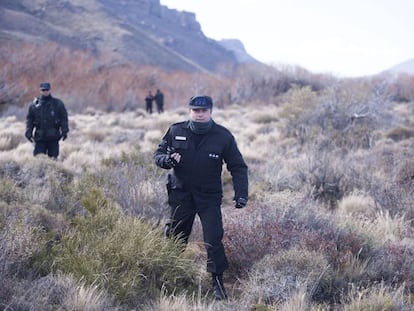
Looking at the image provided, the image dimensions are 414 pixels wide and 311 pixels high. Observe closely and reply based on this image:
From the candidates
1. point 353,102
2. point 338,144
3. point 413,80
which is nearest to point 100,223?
point 338,144

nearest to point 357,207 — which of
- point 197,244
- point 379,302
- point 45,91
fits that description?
point 197,244

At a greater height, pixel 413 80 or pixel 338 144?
pixel 413 80

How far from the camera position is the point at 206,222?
461 cm

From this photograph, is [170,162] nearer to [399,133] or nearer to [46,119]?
[46,119]

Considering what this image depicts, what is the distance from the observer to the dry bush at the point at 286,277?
4133 mm

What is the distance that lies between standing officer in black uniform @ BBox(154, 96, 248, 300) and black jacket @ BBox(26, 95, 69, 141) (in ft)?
14.7

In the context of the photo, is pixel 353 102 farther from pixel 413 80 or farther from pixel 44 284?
pixel 413 80

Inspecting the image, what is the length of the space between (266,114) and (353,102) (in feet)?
22.1

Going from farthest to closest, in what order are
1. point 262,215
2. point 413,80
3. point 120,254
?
1. point 413,80
2. point 262,215
3. point 120,254

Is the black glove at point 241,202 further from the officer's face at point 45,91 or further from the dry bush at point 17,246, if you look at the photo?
the officer's face at point 45,91

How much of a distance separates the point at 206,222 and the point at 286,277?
900 mm

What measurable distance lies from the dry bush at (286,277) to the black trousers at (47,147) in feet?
18.4

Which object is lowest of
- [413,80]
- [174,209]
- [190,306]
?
[190,306]

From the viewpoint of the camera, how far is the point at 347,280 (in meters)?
4.63
